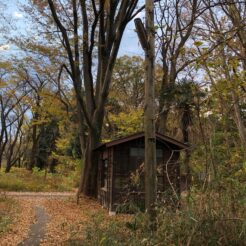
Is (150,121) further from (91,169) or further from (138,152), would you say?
(91,169)

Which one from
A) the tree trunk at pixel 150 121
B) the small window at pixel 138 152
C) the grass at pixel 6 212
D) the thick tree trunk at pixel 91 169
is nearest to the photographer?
the tree trunk at pixel 150 121

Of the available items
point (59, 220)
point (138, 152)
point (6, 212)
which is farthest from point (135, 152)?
point (6, 212)

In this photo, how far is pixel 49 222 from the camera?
35.6ft

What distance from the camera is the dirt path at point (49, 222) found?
813 centimetres

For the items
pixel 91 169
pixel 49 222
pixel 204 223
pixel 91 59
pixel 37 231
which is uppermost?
pixel 91 59

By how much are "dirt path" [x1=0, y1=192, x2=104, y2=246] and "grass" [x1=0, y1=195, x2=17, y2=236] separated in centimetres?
18

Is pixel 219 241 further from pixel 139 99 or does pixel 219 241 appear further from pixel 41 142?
pixel 41 142

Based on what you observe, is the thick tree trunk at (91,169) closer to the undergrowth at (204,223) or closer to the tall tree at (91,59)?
the tall tree at (91,59)

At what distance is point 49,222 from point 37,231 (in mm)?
1390

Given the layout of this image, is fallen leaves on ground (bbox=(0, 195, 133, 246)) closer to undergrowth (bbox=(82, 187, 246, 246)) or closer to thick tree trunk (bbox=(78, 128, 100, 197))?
thick tree trunk (bbox=(78, 128, 100, 197))

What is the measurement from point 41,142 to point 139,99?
15.3 metres

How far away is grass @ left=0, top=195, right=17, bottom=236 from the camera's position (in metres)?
9.96

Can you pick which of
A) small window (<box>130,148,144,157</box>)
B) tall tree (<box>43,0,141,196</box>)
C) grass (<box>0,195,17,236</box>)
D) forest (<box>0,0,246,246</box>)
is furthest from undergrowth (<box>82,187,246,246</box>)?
tall tree (<box>43,0,141,196</box>)

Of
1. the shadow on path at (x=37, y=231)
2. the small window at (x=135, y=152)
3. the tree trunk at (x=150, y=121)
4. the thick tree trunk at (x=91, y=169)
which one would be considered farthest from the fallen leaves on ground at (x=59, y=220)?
the small window at (x=135, y=152)
